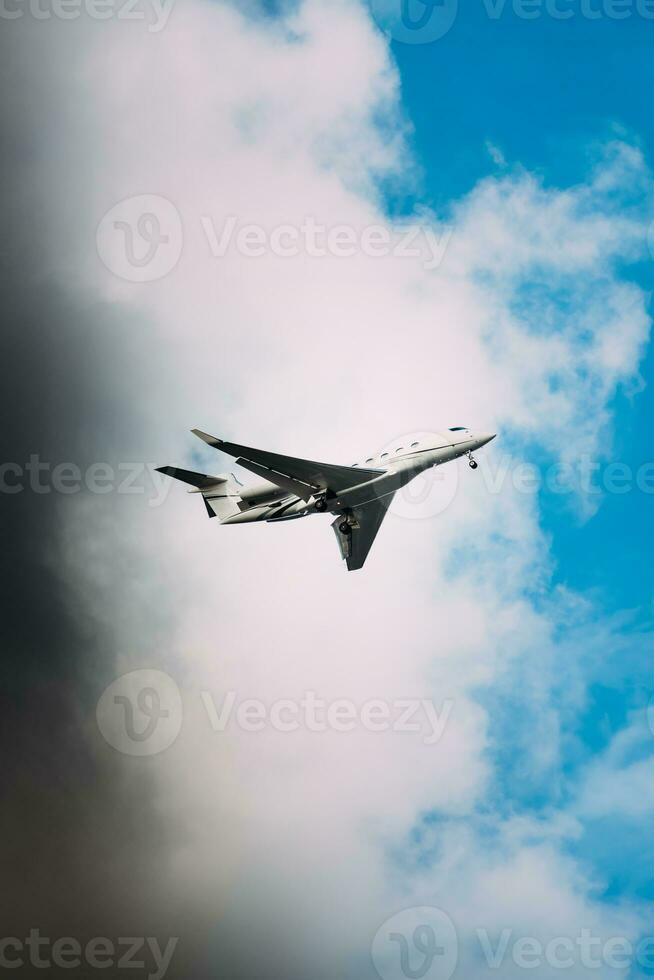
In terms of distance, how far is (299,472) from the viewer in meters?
64.9

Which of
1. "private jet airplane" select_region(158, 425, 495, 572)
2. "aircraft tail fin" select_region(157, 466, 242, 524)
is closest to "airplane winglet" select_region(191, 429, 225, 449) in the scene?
"private jet airplane" select_region(158, 425, 495, 572)

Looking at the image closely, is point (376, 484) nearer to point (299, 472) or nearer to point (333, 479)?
point (333, 479)

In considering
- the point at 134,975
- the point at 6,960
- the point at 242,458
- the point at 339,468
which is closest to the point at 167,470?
the point at 242,458

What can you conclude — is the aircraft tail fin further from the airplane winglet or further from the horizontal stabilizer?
the airplane winglet

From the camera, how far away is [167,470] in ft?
220

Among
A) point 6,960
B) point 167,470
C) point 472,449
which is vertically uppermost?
point 472,449

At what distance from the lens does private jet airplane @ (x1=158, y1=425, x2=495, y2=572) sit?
64.2 meters

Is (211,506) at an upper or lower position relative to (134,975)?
upper

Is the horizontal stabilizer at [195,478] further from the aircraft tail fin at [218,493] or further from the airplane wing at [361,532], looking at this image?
the airplane wing at [361,532]

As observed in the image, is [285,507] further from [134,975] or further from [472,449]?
[134,975]

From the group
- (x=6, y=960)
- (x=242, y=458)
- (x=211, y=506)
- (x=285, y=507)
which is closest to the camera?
(x=242, y=458)

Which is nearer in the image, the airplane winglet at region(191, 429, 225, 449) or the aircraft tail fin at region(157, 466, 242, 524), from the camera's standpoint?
the airplane winglet at region(191, 429, 225, 449)

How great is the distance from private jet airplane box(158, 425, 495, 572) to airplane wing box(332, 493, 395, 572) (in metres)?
0.11

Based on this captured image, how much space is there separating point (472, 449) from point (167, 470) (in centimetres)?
2322
